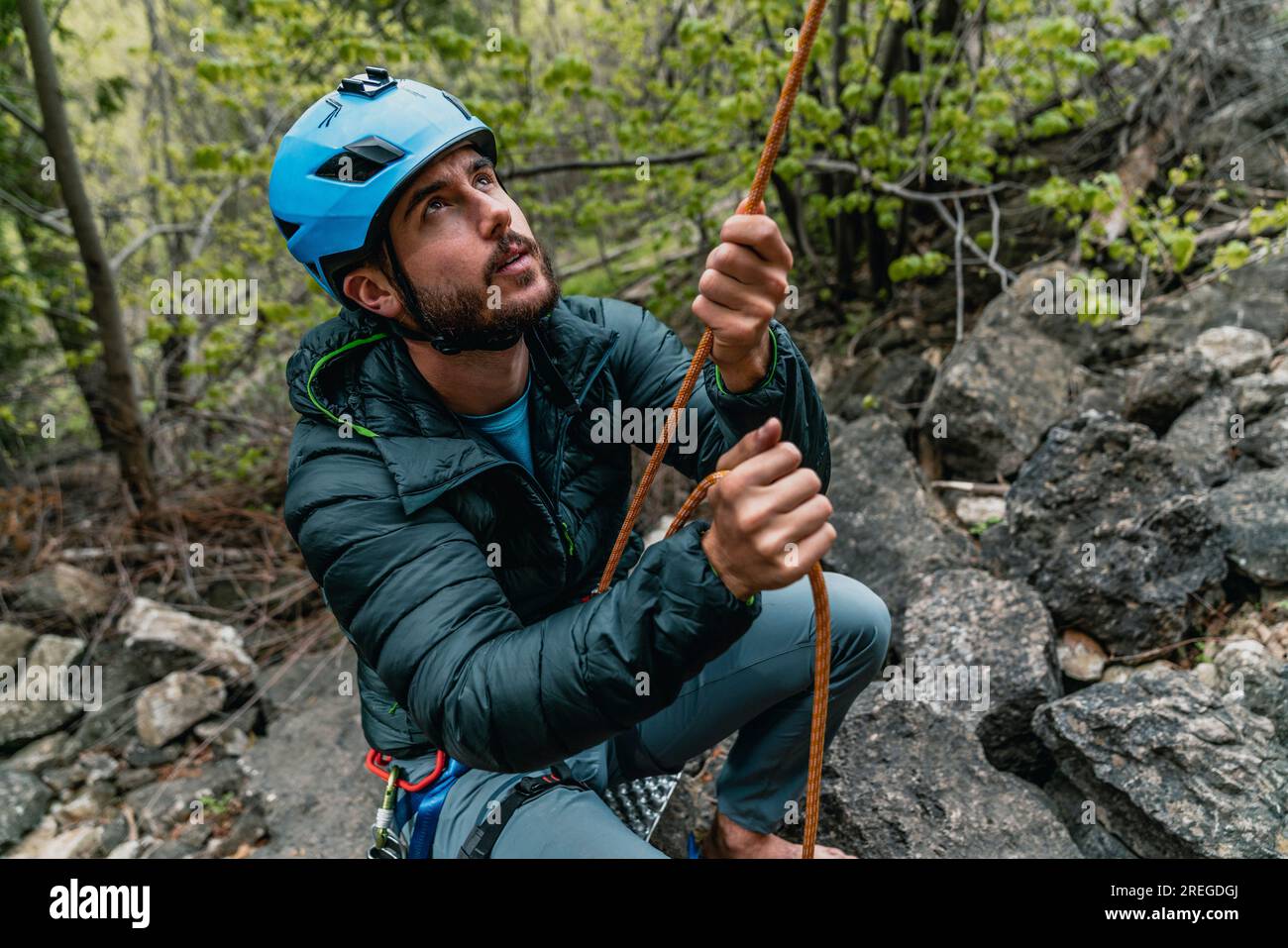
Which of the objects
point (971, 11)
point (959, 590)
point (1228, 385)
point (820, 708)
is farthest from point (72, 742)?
point (971, 11)

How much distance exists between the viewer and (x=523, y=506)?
2.13 metres

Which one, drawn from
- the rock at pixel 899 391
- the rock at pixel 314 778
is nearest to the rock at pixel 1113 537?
the rock at pixel 899 391

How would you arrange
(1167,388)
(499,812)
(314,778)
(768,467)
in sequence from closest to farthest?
(768,467) < (499,812) < (314,778) < (1167,388)

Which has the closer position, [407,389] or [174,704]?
[407,389]

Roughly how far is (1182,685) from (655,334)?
77.4 inches

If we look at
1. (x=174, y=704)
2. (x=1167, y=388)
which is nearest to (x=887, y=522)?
(x=1167, y=388)

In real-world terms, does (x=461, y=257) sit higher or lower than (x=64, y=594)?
higher

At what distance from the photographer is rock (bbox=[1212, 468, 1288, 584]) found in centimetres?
300

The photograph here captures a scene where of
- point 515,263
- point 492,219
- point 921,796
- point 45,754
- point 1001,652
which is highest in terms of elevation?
point 492,219

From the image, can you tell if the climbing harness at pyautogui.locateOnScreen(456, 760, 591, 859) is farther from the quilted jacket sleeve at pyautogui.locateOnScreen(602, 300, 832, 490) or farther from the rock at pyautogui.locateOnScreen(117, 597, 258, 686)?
the rock at pyautogui.locateOnScreen(117, 597, 258, 686)

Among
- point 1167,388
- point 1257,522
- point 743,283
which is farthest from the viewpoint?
point 1167,388

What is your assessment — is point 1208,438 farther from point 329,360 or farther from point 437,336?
point 329,360

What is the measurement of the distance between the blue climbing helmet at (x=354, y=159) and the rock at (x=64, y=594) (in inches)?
156

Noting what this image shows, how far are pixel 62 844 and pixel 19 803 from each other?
405 millimetres
